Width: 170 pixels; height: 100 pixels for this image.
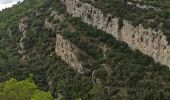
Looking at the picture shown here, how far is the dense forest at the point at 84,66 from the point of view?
362 feet

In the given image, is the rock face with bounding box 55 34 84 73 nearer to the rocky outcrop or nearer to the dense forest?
the dense forest

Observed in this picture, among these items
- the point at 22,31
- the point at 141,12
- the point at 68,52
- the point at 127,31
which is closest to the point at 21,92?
the point at 68,52

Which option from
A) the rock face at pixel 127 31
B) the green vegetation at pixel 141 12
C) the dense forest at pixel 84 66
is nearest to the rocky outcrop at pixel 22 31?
the dense forest at pixel 84 66

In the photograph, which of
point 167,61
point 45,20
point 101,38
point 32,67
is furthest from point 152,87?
point 45,20

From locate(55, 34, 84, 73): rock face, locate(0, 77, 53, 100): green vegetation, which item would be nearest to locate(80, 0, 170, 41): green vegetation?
locate(55, 34, 84, 73): rock face

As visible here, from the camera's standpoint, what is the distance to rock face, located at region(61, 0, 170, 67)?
11325 cm

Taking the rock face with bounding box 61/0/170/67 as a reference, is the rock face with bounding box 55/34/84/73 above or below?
below

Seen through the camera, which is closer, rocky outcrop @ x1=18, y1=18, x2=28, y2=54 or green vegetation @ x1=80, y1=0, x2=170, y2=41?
green vegetation @ x1=80, y1=0, x2=170, y2=41

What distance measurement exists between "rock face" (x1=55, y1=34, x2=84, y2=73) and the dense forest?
0.72 meters

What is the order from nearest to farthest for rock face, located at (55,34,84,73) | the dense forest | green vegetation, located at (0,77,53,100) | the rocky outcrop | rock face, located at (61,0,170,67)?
1. green vegetation, located at (0,77,53,100)
2. the dense forest
3. rock face, located at (61,0,170,67)
4. rock face, located at (55,34,84,73)
5. the rocky outcrop

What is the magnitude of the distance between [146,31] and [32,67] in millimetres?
25060

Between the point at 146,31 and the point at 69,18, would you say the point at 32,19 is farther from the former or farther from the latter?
the point at 146,31

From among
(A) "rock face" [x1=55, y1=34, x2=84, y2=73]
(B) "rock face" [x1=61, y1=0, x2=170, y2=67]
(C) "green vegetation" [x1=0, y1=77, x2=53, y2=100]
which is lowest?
(C) "green vegetation" [x1=0, y1=77, x2=53, y2=100]

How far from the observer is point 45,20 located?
143875 millimetres
